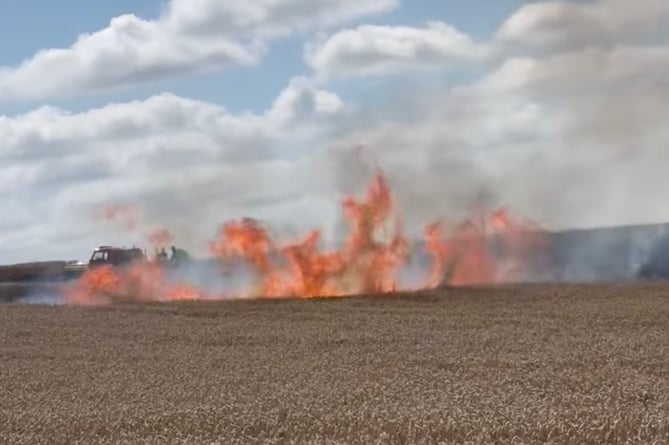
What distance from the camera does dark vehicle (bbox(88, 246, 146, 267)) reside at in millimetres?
57056

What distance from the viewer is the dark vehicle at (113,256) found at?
5706 centimetres

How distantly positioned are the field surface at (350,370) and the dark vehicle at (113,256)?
14.8 m

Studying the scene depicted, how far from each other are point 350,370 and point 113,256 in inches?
1353

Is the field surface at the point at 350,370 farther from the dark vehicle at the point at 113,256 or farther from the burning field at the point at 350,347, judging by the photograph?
the dark vehicle at the point at 113,256

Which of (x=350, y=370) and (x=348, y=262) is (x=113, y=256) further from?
(x=350, y=370)

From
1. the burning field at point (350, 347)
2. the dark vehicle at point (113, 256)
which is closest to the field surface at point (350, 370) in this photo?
the burning field at point (350, 347)

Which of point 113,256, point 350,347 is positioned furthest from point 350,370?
point 113,256

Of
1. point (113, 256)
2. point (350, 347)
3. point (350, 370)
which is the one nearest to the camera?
point (350, 370)

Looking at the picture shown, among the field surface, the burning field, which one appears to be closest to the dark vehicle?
the burning field

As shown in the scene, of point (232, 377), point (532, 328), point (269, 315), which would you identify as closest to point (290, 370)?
point (232, 377)

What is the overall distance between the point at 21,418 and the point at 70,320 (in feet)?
58.9

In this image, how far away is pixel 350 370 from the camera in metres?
25.2

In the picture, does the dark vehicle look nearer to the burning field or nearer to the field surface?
the burning field

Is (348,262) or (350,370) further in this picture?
(348,262)
